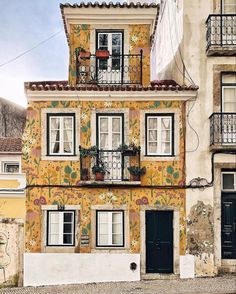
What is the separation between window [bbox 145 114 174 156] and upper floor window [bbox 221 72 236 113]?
1.71m

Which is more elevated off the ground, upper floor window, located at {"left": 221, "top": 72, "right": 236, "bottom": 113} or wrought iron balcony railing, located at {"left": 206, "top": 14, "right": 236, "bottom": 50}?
wrought iron balcony railing, located at {"left": 206, "top": 14, "right": 236, "bottom": 50}

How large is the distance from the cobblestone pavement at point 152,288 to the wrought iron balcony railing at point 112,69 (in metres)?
6.05

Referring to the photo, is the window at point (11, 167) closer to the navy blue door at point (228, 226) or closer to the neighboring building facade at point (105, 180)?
the neighboring building facade at point (105, 180)

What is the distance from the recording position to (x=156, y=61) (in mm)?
19609

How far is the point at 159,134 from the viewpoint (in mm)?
13688

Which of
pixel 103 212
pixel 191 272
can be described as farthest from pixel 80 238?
pixel 191 272

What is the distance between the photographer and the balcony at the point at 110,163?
1344cm

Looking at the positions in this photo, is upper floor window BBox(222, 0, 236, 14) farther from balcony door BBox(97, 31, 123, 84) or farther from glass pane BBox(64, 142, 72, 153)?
glass pane BBox(64, 142, 72, 153)

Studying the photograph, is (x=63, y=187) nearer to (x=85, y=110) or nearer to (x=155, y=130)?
(x=85, y=110)

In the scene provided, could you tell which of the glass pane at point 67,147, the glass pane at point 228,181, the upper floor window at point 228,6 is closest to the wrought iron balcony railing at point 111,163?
the glass pane at point 67,147

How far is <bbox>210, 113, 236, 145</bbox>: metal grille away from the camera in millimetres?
13258

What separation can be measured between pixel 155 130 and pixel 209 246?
12.4ft

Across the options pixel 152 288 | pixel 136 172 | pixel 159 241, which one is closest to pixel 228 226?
pixel 159 241

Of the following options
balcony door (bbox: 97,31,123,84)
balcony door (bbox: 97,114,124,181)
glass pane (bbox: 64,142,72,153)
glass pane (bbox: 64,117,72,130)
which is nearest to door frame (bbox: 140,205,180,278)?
balcony door (bbox: 97,114,124,181)
